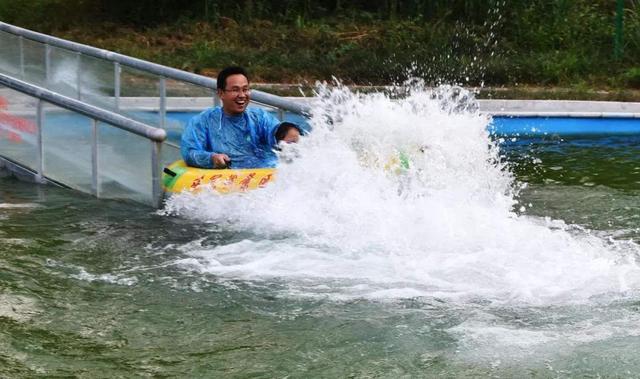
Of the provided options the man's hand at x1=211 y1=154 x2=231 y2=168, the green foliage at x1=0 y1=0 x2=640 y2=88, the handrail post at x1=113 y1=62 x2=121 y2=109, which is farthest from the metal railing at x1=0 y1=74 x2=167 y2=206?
the green foliage at x1=0 y1=0 x2=640 y2=88

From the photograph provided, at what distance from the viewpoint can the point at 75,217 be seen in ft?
29.2

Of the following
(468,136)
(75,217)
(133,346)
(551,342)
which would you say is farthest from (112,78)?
(551,342)

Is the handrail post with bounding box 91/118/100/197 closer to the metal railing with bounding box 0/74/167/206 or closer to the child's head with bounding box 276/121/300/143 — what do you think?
the metal railing with bounding box 0/74/167/206

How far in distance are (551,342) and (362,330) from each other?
1.01 m

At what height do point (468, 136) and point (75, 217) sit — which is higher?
point (468, 136)

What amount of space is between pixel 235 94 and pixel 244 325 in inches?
126

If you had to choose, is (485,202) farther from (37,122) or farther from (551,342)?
(37,122)

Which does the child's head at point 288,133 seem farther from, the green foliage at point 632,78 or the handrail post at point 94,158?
the green foliage at point 632,78

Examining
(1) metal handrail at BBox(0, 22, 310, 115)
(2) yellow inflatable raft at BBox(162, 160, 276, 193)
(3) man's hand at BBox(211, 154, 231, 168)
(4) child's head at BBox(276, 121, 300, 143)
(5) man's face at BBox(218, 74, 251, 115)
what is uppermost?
(5) man's face at BBox(218, 74, 251, 115)

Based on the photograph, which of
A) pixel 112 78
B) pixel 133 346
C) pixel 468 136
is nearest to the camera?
pixel 133 346

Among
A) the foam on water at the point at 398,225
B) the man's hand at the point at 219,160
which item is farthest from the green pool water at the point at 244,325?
the man's hand at the point at 219,160

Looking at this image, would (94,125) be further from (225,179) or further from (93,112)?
(225,179)

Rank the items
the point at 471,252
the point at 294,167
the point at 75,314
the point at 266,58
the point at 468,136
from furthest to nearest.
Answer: the point at 266,58, the point at 468,136, the point at 294,167, the point at 471,252, the point at 75,314

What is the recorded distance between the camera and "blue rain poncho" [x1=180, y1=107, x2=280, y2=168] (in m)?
9.10
